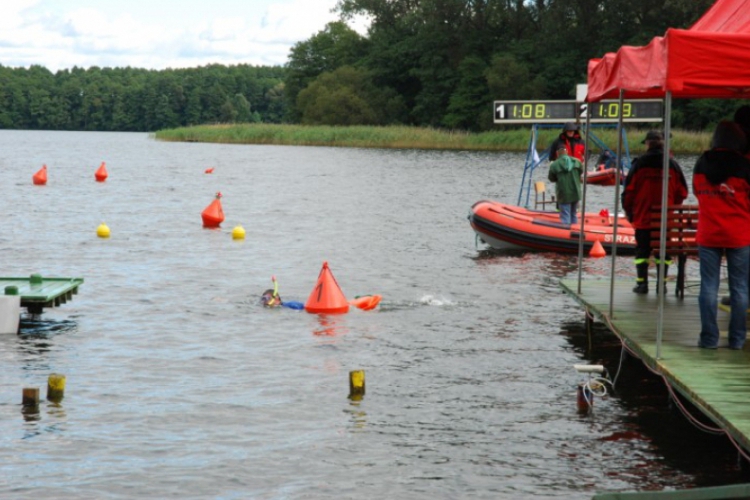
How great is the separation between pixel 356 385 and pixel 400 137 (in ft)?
215

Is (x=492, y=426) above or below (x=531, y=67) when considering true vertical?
below

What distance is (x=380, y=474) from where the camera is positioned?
8656mm

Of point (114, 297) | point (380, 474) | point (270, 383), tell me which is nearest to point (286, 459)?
point (380, 474)

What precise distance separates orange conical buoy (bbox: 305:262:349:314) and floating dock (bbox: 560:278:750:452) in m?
3.36

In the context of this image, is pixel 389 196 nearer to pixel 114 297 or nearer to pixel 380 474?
pixel 114 297

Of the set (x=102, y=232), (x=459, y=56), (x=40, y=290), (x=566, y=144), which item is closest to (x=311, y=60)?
(x=459, y=56)

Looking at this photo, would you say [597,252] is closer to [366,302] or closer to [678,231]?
[366,302]

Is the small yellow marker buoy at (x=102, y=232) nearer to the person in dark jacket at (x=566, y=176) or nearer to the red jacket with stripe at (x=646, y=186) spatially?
the person in dark jacket at (x=566, y=176)

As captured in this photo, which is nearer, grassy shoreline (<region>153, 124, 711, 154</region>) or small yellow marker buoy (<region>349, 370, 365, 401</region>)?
small yellow marker buoy (<region>349, 370, 365, 401</region>)

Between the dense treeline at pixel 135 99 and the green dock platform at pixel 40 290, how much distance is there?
162856mm

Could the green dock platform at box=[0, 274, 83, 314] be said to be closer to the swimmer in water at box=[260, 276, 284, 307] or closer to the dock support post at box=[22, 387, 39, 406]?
the swimmer in water at box=[260, 276, 284, 307]

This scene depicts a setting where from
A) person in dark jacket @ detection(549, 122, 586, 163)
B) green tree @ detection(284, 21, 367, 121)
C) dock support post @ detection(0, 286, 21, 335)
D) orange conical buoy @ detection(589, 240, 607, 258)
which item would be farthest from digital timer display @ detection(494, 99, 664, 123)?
green tree @ detection(284, 21, 367, 121)

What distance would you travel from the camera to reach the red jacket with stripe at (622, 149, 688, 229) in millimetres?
12219

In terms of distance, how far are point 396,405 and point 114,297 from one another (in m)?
7.63
